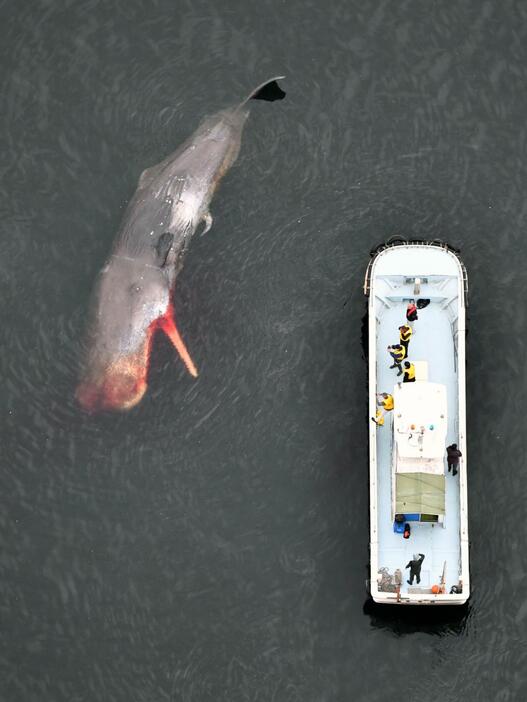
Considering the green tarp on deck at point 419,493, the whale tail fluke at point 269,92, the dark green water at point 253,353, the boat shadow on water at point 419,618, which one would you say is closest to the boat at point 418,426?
the green tarp on deck at point 419,493

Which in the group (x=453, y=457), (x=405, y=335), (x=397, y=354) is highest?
(x=405, y=335)

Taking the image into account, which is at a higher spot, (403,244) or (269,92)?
(269,92)

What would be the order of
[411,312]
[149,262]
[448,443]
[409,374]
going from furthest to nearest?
[149,262], [411,312], [409,374], [448,443]

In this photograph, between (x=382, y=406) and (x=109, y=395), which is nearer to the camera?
(x=382, y=406)

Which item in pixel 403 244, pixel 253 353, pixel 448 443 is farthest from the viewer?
pixel 403 244

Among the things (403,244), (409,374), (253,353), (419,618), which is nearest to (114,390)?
(253,353)

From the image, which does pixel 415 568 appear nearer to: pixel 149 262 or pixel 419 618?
pixel 419 618

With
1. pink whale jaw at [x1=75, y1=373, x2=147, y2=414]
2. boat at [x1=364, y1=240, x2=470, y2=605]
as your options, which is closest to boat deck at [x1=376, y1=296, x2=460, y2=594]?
boat at [x1=364, y1=240, x2=470, y2=605]
